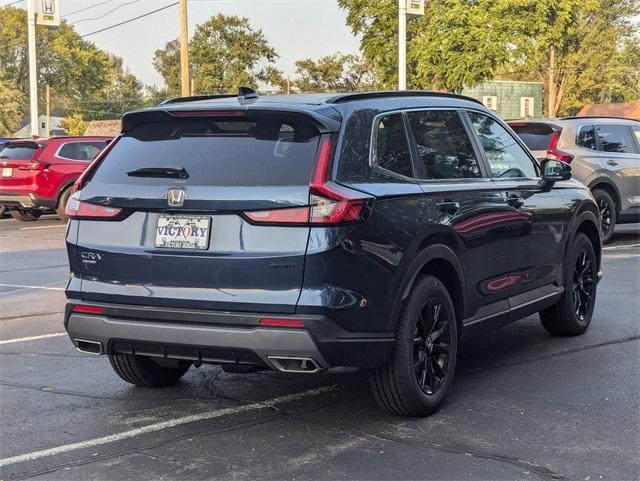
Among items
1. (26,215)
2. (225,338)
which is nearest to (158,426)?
(225,338)

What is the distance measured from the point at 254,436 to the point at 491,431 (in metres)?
1.26

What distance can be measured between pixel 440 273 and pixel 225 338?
58.3 inches

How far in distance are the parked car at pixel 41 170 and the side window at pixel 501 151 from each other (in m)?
13.5

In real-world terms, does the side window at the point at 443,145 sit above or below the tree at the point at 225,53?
below

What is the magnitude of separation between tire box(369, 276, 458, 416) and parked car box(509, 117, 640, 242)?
8.23m

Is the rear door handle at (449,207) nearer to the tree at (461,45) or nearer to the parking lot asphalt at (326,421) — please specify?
the parking lot asphalt at (326,421)

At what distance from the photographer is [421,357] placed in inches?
197

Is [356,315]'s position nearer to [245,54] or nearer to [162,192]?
[162,192]

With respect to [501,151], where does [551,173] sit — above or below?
below

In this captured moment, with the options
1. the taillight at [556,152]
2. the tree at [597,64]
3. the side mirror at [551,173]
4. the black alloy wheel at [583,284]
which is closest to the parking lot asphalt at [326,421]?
the black alloy wheel at [583,284]

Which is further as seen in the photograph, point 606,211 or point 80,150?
point 80,150

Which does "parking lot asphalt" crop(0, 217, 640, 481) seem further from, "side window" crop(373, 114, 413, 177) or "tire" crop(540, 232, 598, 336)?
"side window" crop(373, 114, 413, 177)

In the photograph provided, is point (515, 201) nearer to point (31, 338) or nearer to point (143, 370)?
point (143, 370)

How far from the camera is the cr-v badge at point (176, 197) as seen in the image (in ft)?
15.0
